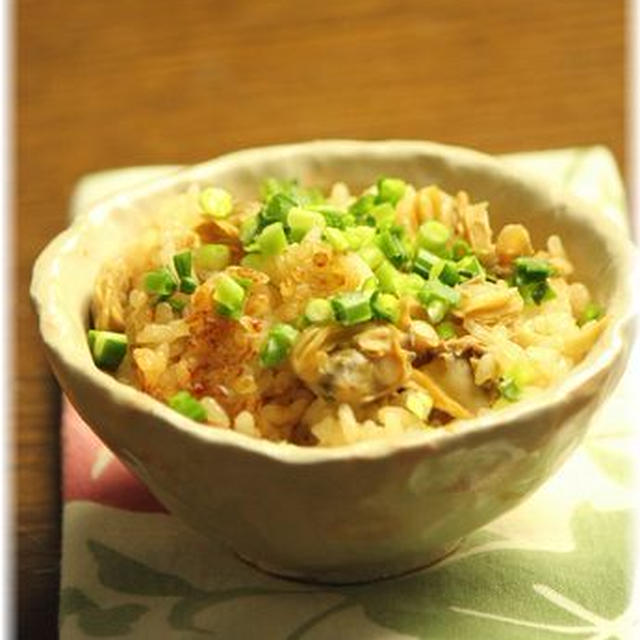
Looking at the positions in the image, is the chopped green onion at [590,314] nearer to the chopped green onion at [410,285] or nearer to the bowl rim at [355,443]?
the bowl rim at [355,443]

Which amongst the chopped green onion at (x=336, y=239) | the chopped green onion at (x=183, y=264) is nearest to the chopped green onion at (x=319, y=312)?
the chopped green onion at (x=336, y=239)

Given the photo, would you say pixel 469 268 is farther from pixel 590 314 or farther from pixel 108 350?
pixel 108 350

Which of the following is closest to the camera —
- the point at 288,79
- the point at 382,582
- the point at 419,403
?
the point at 419,403

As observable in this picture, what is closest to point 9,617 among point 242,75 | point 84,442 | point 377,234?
point 84,442

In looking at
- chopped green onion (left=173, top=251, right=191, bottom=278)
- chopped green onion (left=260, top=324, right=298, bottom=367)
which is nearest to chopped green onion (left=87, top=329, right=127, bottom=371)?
chopped green onion (left=173, top=251, right=191, bottom=278)

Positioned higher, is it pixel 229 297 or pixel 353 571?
pixel 229 297

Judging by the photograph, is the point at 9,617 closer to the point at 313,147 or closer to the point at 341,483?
the point at 341,483

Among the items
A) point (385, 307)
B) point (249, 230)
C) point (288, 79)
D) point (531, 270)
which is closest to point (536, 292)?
point (531, 270)
